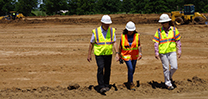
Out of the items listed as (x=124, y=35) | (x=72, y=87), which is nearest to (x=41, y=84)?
(x=72, y=87)

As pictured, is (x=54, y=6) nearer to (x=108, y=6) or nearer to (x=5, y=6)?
(x=5, y=6)

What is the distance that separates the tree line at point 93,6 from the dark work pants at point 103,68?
55689 mm

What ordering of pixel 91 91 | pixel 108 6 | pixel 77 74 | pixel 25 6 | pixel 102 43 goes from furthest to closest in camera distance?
pixel 108 6
pixel 25 6
pixel 77 74
pixel 91 91
pixel 102 43

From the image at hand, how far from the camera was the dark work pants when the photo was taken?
274 inches

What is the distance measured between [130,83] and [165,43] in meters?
1.46

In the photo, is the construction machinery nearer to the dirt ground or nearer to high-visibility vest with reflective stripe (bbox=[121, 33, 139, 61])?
the dirt ground

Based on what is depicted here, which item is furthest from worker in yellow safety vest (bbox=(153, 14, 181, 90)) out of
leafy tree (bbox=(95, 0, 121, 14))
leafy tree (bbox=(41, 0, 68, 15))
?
leafy tree (bbox=(95, 0, 121, 14))

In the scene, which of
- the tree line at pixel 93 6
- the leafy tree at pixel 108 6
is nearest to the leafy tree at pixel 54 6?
the tree line at pixel 93 6

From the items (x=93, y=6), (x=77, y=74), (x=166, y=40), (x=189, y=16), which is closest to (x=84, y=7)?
(x=93, y=6)

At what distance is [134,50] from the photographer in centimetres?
709

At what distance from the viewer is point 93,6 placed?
70250 mm

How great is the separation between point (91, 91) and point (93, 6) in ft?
210

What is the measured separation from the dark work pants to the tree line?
2192 inches

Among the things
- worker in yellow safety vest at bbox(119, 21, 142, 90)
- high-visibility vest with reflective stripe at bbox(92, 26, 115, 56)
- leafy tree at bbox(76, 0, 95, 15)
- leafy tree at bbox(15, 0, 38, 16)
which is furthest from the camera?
leafy tree at bbox(76, 0, 95, 15)
